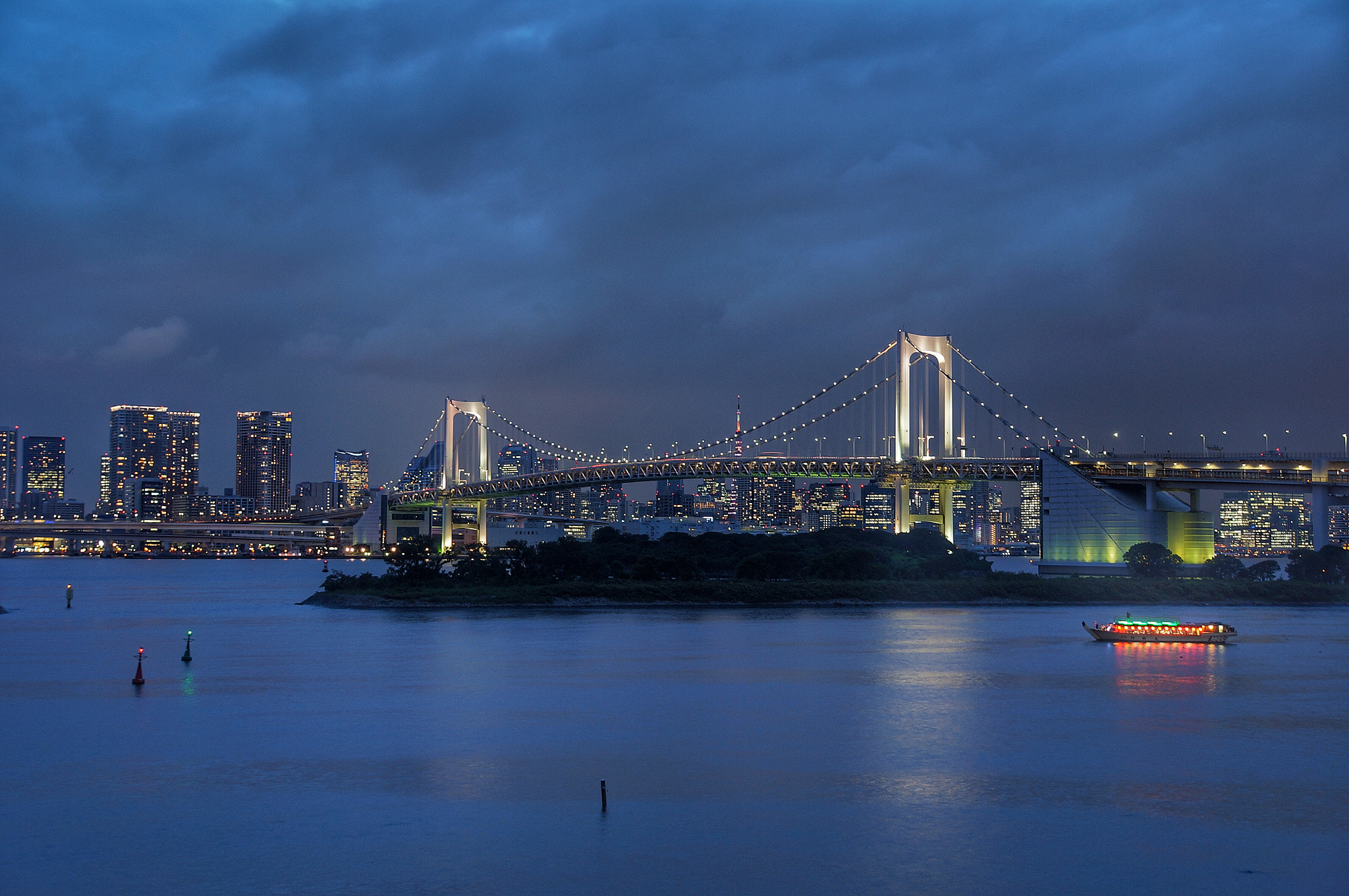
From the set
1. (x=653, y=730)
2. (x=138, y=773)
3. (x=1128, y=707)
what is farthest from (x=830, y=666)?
(x=138, y=773)

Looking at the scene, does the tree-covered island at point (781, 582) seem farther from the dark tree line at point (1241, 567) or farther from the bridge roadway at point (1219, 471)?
the bridge roadway at point (1219, 471)

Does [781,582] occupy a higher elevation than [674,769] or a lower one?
higher

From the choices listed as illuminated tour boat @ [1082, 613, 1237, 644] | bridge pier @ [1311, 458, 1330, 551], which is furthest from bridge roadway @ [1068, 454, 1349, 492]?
illuminated tour boat @ [1082, 613, 1237, 644]

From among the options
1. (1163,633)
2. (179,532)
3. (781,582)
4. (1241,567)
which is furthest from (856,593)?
(179,532)

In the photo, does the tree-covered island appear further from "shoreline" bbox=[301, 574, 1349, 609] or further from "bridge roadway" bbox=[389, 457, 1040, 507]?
"bridge roadway" bbox=[389, 457, 1040, 507]

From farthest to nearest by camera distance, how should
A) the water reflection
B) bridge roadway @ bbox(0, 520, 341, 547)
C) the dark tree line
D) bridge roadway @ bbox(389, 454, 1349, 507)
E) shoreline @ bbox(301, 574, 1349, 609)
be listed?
bridge roadway @ bbox(0, 520, 341, 547), bridge roadway @ bbox(389, 454, 1349, 507), the dark tree line, shoreline @ bbox(301, 574, 1349, 609), the water reflection

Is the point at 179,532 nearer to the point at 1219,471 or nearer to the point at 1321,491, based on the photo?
the point at 1219,471
